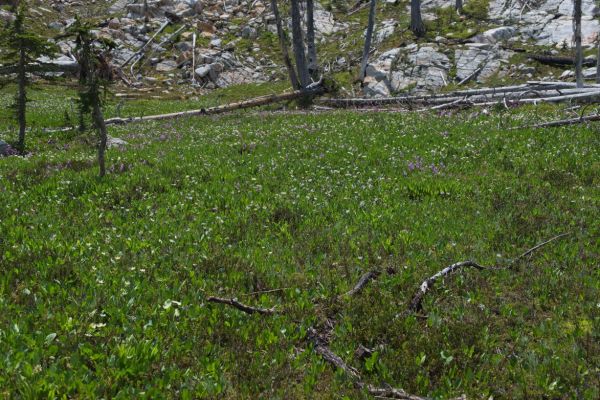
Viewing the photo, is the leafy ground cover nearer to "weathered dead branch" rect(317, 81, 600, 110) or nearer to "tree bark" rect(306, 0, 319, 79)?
"weathered dead branch" rect(317, 81, 600, 110)

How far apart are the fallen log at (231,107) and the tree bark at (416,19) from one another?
13626 mm

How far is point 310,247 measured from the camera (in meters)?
8.31

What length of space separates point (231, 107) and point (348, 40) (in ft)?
72.6

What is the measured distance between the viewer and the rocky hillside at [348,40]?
34.3m

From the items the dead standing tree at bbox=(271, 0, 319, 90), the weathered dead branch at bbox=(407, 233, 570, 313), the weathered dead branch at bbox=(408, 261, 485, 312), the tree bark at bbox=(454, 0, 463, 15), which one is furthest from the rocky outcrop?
the weathered dead branch at bbox=(408, 261, 485, 312)

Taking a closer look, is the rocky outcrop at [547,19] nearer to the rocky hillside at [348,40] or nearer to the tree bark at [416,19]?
the rocky hillside at [348,40]

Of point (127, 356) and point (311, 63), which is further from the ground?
point (311, 63)

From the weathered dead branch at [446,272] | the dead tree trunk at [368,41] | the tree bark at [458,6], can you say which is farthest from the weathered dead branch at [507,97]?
the tree bark at [458,6]

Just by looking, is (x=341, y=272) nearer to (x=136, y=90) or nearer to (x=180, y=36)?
(x=136, y=90)

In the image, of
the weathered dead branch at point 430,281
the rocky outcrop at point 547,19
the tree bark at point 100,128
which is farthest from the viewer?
the rocky outcrop at point 547,19

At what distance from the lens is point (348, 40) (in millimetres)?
47250

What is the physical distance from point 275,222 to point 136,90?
36.5 m

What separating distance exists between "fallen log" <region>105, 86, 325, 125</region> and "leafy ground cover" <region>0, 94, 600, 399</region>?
41.4ft

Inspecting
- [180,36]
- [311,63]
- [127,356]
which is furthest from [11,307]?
[180,36]
